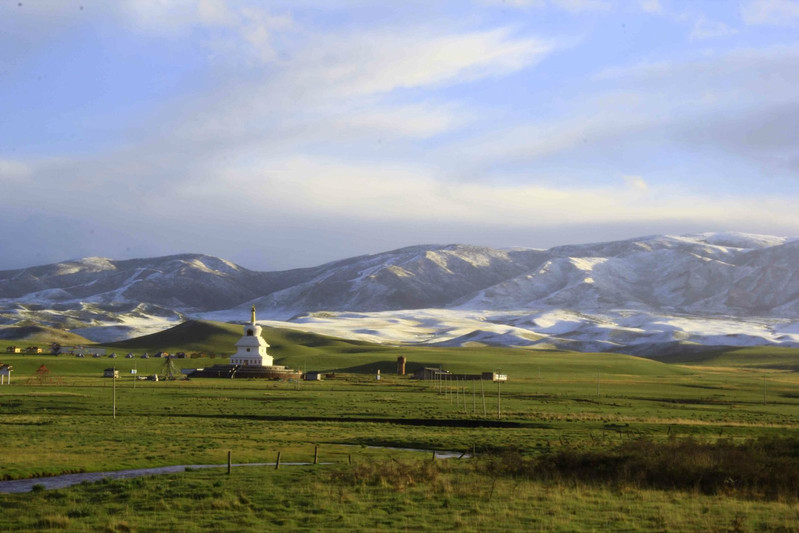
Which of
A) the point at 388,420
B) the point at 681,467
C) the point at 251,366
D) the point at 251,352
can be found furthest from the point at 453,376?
the point at 681,467

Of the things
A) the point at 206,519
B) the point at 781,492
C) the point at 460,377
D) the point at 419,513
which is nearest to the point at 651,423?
the point at 781,492

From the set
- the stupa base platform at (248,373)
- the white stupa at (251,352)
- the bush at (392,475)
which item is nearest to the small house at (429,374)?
the stupa base platform at (248,373)

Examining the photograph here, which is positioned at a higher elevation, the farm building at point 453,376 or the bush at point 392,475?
the bush at point 392,475

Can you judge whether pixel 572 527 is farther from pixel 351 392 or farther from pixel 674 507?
pixel 351 392

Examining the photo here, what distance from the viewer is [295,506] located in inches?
1312

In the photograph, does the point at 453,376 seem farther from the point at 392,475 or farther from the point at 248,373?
the point at 392,475

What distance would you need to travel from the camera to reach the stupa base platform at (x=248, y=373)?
15200cm

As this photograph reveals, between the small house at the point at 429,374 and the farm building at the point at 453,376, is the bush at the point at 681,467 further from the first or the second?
the small house at the point at 429,374

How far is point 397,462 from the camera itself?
4272 cm

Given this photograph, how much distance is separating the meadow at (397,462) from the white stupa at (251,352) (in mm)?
60597

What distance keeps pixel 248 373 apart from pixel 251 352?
9.06 m

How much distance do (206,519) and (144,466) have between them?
15.1 metres

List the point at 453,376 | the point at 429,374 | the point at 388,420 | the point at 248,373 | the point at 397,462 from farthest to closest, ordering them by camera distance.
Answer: the point at 429,374 → the point at 453,376 → the point at 248,373 → the point at 388,420 → the point at 397,462

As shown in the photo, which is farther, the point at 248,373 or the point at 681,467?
the point at 248,373
